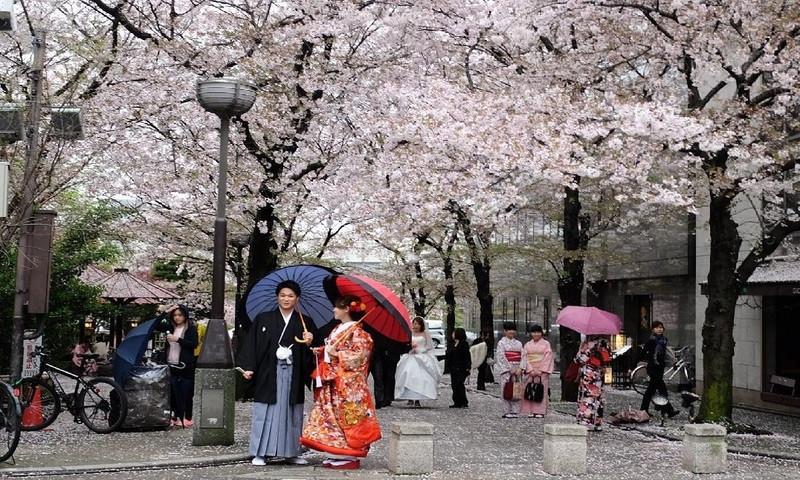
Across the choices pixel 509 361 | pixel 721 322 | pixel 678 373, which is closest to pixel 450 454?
pixel 721 322

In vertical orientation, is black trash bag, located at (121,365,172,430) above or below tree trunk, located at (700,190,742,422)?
below

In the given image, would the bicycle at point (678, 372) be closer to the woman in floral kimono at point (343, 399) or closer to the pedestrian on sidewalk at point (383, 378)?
the pedestrian on sidewalk at point (383, 378)

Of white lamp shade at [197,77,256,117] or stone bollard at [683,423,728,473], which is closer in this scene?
stone bollard at [683,423,728,473]

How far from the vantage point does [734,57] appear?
14883 millimetres

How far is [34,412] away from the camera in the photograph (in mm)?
12805

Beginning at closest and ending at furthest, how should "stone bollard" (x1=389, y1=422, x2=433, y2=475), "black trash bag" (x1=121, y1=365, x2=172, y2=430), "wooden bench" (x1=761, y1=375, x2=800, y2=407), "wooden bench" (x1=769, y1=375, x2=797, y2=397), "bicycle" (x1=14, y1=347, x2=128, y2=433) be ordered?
"stone bollard" (x1=389, y1=422, x2=433, y2=475) < "bicycle" (x1=14, y1=347, x2=128, y2=433) < "black trash bag" (x1=121, y1=365, x2=172, y2=430) < "wooden bench" (x1=761, y1=375, x2=800, y2=407) < "wooden bench" (x1=769, y1=375, x2=797, y2=397)

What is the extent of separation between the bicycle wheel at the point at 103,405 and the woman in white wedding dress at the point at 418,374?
7670mm

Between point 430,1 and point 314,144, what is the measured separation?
4206 millimetres

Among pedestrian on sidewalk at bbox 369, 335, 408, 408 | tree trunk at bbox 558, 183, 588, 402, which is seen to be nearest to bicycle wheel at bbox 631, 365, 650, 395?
tree trunk at bbox 558, 183, 588, 402

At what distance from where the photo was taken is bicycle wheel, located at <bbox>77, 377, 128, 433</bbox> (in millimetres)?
12898

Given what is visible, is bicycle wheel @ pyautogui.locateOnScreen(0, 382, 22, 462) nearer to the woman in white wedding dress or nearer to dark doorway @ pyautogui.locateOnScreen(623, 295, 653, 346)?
the woman in white wedding dress

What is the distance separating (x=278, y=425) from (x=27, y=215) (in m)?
4.48

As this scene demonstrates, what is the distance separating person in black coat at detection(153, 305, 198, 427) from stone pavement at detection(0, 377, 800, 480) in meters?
0.61

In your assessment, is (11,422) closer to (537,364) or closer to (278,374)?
(278,374)
